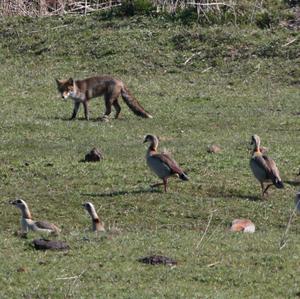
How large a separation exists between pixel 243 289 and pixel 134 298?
38.4 inches

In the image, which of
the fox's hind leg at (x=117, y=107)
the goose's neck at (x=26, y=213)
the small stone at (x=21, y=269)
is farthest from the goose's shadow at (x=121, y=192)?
the fox's hind leg at (x=117, y=107)

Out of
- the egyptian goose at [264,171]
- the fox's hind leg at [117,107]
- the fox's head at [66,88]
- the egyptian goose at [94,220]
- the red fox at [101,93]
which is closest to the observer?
the egyptian goose at [94,220]

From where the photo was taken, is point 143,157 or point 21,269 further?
point 143,157

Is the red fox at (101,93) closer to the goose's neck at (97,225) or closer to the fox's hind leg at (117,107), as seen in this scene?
the fox's hind leg at (117,107)

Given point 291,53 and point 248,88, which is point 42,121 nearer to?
point 248,88

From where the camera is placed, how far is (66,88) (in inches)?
811

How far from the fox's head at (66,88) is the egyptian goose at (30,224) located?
7.72 metres

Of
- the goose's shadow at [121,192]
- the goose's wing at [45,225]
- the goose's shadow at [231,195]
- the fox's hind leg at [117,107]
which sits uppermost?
the goose's wing at [45,225]

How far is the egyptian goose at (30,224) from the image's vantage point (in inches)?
473

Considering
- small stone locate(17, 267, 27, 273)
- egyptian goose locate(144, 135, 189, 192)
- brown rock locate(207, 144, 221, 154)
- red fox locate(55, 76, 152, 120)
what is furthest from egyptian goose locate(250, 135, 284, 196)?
red fox locate(55, 76, 152, 120)

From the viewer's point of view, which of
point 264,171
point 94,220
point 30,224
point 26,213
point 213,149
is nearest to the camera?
point 30,224

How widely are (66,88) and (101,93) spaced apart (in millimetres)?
631

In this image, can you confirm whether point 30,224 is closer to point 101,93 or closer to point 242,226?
point 242,226

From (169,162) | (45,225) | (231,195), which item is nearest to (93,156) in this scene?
(169,162)
